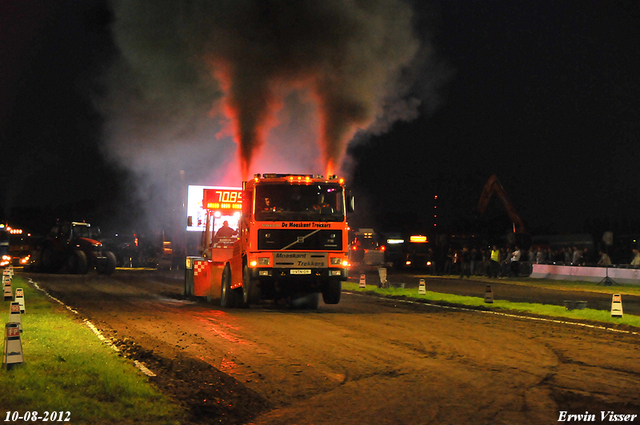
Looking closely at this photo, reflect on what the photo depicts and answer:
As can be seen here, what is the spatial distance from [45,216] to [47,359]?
347 ft

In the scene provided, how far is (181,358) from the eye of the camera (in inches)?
388

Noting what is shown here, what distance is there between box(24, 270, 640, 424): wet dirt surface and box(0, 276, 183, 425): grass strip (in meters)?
0.37

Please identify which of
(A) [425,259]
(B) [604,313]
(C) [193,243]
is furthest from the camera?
(A) [425,259]

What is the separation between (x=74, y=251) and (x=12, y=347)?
28.1 metres

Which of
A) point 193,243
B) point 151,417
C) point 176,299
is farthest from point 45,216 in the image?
point 151,417

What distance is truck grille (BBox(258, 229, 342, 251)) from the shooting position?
669 inches

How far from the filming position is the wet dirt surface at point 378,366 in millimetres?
6879

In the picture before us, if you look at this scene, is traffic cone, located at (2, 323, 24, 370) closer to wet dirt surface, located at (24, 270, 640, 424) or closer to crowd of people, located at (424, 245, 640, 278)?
wet dirt surface, located at (24, 270, 640, 424)

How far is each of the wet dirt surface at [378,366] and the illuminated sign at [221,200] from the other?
6619 millimetres

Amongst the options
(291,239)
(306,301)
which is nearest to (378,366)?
(291,239)

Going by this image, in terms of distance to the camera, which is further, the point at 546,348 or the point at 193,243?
the point at 193,243

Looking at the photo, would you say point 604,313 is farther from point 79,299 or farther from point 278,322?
point 79,299

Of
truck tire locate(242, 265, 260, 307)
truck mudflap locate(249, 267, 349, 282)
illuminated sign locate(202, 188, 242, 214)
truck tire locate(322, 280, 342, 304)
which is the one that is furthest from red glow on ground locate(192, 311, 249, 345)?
illuminated sign locate(202, 188, 242, 214)

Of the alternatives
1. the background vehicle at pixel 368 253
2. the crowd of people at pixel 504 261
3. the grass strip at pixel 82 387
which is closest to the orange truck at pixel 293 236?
the grass strip at pixel 82 387
